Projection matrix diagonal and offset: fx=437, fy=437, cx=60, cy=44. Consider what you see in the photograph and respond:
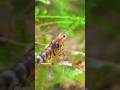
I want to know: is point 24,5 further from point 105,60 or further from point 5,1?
point 105,60

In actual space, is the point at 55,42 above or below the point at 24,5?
below

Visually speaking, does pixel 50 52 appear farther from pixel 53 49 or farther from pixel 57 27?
pixel 57 27

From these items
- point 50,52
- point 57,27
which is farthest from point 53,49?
point 57,27

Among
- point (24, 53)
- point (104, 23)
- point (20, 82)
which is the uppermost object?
point (104, 23)

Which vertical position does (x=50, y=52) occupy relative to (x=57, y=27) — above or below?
below

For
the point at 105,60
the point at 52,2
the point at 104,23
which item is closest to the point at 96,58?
the point at 105,60

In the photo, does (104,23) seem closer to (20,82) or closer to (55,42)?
(55,42)

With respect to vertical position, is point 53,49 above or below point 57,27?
below
